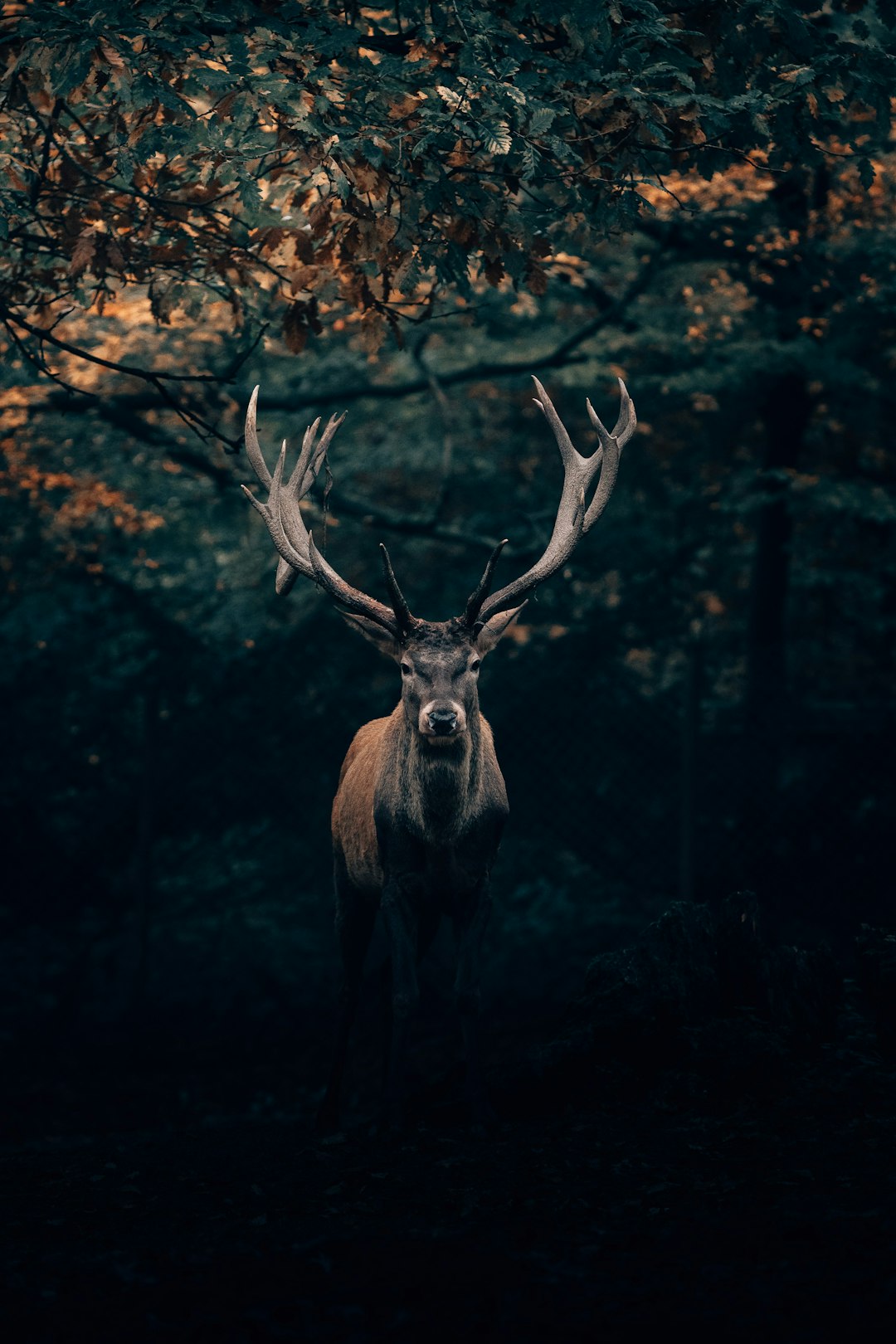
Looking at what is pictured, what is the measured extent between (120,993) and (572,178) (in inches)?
262

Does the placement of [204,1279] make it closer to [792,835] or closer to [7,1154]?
[7,1154]

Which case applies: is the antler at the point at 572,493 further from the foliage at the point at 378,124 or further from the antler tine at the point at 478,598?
the foliage at the point at 378,124

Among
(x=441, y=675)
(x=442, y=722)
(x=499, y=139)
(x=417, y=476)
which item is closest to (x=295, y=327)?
(x=499, y=139)

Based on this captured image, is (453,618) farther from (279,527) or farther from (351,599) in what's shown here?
(279,527)

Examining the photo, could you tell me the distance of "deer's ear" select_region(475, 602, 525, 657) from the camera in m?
6.13

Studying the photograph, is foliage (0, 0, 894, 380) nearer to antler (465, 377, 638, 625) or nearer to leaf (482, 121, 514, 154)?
leaf (482, 121, 514, 154)

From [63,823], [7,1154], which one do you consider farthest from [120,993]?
[7,1154]

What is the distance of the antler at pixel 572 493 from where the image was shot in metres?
6.38

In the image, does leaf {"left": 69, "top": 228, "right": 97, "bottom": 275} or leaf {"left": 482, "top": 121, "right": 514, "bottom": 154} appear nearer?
leaf {"left": 482, "top": 121, "right": 514, "bottom": 154}

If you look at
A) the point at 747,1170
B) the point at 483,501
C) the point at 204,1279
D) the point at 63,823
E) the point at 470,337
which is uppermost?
the point at 470,337

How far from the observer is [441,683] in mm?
5832

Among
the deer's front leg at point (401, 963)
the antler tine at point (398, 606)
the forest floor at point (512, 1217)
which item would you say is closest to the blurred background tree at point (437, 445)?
the antler tine at point (398, 606)

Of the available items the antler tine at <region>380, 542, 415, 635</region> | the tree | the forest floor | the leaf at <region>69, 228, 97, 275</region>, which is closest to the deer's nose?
the antler tine at <region>380, 542, 415, 635</region>

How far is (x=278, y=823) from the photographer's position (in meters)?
10.8
